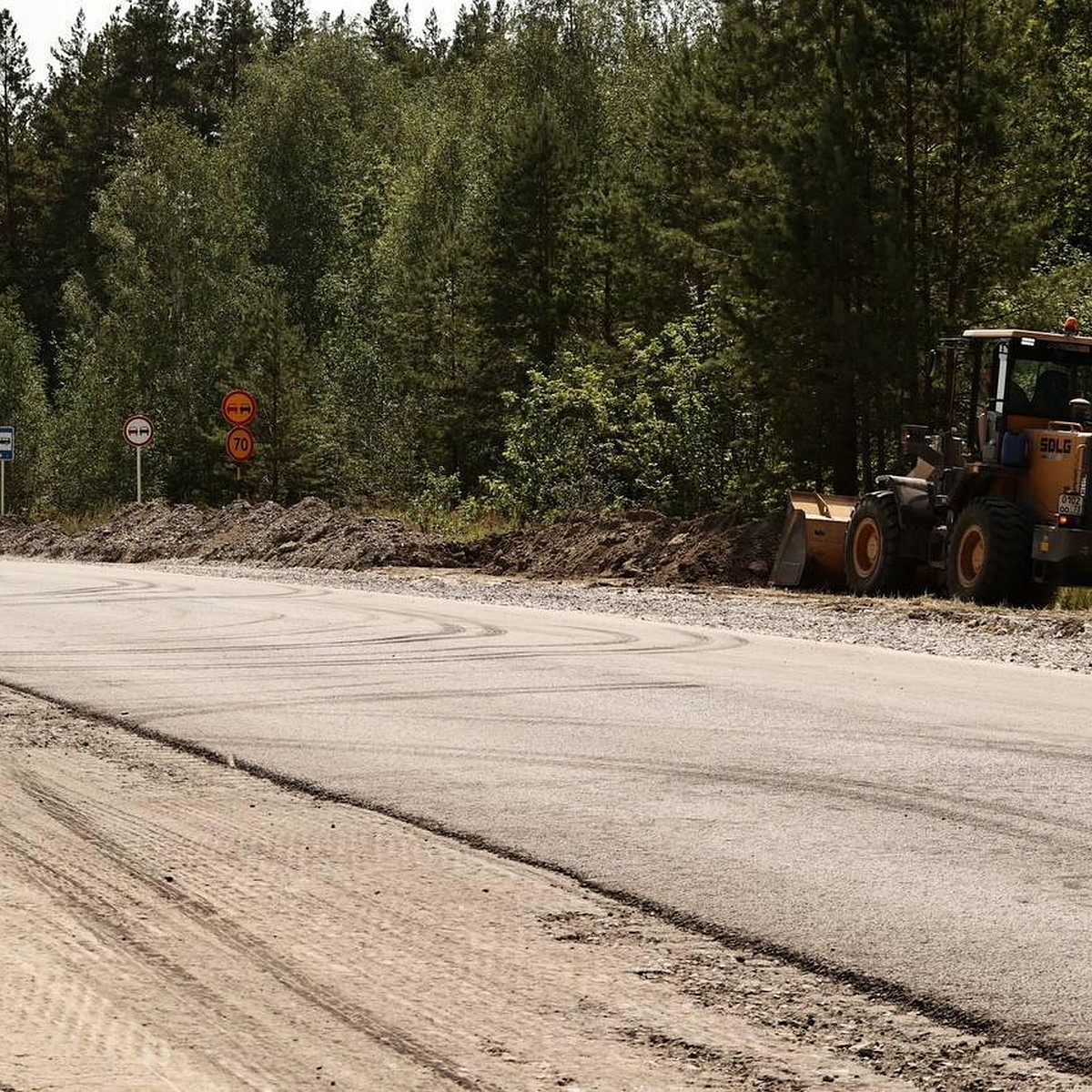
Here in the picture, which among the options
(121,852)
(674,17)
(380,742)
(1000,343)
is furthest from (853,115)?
(674,17)

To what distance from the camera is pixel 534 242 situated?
45844mm

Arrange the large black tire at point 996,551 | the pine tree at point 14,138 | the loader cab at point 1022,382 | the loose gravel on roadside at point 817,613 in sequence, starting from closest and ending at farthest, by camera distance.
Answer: the loose gravel on roadside at point 817,613 < the large black tire at point 996,551 < the loader cab at point 1022,382 < the pine tree at point 14,138

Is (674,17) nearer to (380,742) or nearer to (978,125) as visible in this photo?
(978,125)

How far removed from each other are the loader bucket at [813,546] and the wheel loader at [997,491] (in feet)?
2.41

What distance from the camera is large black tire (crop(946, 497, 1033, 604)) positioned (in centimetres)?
1983

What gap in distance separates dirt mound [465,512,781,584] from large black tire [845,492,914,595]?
6.85ft

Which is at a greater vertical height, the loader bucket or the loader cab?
the loader cab

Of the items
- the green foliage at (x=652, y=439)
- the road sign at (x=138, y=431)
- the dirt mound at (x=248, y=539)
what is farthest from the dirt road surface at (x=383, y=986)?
the road sign at (x=138, y=431)

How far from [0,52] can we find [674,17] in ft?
130

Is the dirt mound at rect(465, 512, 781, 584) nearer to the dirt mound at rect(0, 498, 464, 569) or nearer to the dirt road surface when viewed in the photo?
the dirt mound at rect(0, 498, 464, 569)

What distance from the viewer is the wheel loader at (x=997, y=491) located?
19.7 meters

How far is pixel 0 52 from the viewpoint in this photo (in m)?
85.6

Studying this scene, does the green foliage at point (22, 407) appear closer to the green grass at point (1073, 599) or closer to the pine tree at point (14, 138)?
the pine tree at point (14, 138)

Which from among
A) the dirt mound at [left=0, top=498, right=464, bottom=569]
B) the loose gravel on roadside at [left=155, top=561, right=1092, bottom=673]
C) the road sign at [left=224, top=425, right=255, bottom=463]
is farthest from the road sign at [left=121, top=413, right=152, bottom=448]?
the loose gravel on roadside at [left=155, top=561, right=1092, bottom=673]
